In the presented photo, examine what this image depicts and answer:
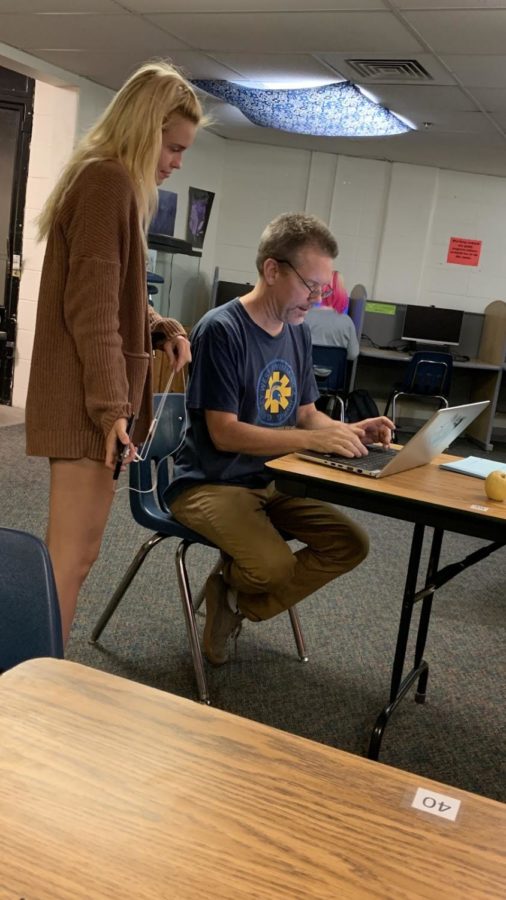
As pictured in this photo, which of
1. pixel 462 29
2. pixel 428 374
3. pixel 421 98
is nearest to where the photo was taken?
pixel 462 29

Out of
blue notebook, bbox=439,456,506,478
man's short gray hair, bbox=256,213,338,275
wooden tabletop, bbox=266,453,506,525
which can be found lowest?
wooden tabletop, bbox=266,453,506,525

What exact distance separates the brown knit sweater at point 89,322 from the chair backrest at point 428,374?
516 centimetres

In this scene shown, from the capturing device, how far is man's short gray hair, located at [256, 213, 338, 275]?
2.10 metres

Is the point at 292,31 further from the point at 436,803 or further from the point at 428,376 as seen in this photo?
the point at 436,803

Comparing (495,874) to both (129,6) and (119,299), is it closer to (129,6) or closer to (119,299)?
(119,299)

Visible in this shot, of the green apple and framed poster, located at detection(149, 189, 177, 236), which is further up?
framed poster, located at detection(149, 189, 177, 236)

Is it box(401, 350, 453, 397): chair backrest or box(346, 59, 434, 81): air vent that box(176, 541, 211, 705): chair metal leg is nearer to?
box(346, 59, 434, 81): air vent

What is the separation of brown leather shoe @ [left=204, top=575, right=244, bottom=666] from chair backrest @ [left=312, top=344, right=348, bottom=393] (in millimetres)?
4009

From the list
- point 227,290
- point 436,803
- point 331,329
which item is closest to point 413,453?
point 436,803

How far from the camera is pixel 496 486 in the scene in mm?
1754

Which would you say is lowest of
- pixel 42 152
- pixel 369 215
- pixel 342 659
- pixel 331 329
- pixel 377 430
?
pixel 342 659

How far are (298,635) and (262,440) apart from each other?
0.76m

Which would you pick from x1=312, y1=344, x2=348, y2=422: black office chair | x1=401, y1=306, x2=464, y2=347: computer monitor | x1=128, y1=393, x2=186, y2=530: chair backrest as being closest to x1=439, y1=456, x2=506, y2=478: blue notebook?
x1=128, y1=393, x2=186, y2=530: chair backrest

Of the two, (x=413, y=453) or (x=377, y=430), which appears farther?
(x=377, y=430)
